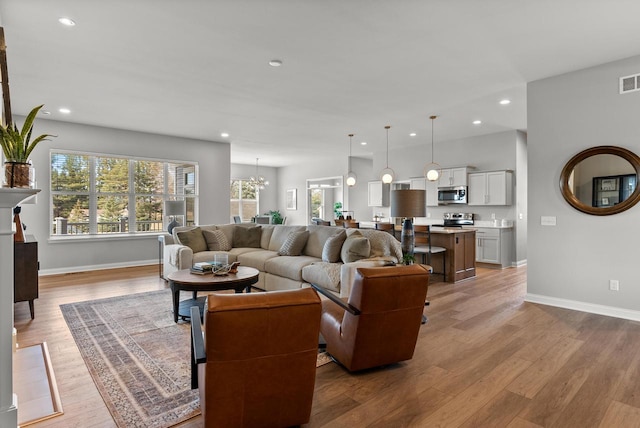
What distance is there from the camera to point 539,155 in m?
4.45

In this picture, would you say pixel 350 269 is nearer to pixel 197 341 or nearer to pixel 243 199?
pixel 197 341

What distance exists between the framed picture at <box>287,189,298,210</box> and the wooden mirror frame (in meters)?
9.05

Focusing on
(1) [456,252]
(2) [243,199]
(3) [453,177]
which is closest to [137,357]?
(1) [456,252]

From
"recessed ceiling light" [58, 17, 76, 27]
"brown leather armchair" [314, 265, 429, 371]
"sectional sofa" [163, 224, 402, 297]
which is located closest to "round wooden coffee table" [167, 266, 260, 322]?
"sectional sofa" [163, 224, 402, 297]

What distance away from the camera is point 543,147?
14.5ft

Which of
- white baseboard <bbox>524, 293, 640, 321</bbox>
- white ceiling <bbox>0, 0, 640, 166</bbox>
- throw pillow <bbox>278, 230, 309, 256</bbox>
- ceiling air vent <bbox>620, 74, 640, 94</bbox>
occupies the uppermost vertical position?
white ceiling <bbox>0, 0, 640, 166</bbox>

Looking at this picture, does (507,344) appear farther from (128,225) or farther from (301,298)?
(128,225)

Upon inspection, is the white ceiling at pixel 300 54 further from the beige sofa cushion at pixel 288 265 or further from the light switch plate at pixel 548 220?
the beige sofa cushion at pixel 288 265

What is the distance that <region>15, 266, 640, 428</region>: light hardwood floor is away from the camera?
6.63 ft

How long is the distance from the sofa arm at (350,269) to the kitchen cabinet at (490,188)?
4243mm

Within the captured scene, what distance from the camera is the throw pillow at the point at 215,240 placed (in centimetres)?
538

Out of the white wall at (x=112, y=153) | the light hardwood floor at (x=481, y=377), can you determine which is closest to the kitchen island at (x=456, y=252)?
the light hardwood floor at (x=481, y=377)

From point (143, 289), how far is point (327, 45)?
4.12 metres

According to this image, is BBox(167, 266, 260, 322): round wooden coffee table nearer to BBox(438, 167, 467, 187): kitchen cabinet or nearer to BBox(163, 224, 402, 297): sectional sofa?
BBox(163, 224, 402, 297): sectional sofa
